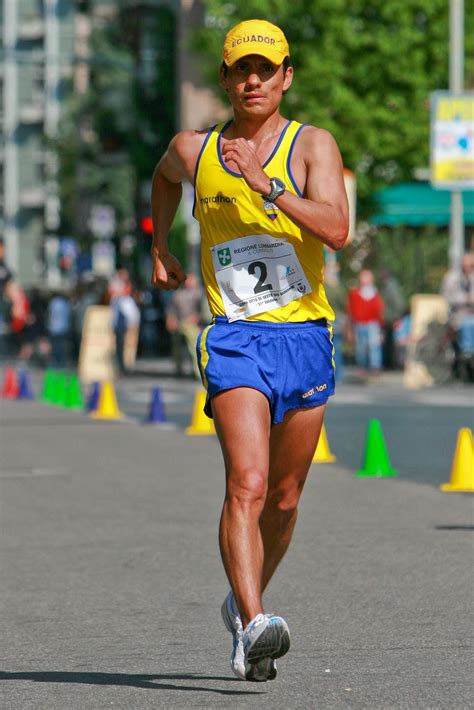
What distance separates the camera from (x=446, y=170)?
28.4 metres

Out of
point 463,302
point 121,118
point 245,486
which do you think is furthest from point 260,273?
point 121,118

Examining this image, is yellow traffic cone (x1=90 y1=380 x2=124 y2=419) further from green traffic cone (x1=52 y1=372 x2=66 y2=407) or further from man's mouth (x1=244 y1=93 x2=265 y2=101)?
man's mouth (x1=244 y1=93 x2=265 y2=101)

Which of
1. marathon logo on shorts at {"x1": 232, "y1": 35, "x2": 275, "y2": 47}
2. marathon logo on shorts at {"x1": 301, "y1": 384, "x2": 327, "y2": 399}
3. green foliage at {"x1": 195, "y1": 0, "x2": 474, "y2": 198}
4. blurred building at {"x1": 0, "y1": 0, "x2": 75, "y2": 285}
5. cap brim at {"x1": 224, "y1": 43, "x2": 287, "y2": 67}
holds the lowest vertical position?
marathon logo on shorts at {"x1": 301, "y1": 384, "x2": 327, "y2": 399}

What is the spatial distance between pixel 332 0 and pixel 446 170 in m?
7.94

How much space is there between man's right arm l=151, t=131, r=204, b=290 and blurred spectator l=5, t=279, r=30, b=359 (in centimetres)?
2852

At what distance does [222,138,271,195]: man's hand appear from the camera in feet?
18.8

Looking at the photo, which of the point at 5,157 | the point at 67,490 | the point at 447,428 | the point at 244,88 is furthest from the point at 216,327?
the point at 5,157

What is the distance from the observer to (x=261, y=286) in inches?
239

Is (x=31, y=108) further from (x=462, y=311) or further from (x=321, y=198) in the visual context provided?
(x=321, y=198)

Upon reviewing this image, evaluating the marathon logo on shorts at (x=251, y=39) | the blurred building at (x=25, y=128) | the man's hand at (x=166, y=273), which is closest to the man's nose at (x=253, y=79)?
the marathon logo on shorts at (x=251, y=39)

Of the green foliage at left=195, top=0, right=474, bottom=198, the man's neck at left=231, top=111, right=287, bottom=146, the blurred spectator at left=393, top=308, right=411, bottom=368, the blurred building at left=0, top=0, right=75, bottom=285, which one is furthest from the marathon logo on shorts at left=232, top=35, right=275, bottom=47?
the blurred building at left=0, top=0, right=75, bottom=285

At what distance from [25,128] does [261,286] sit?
10053 centimetres

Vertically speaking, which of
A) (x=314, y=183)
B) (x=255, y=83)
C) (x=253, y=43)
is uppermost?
(x=253, y=43)

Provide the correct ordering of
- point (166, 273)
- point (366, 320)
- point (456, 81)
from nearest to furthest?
point (166, 273), point (366, 320), point (456, 81)
